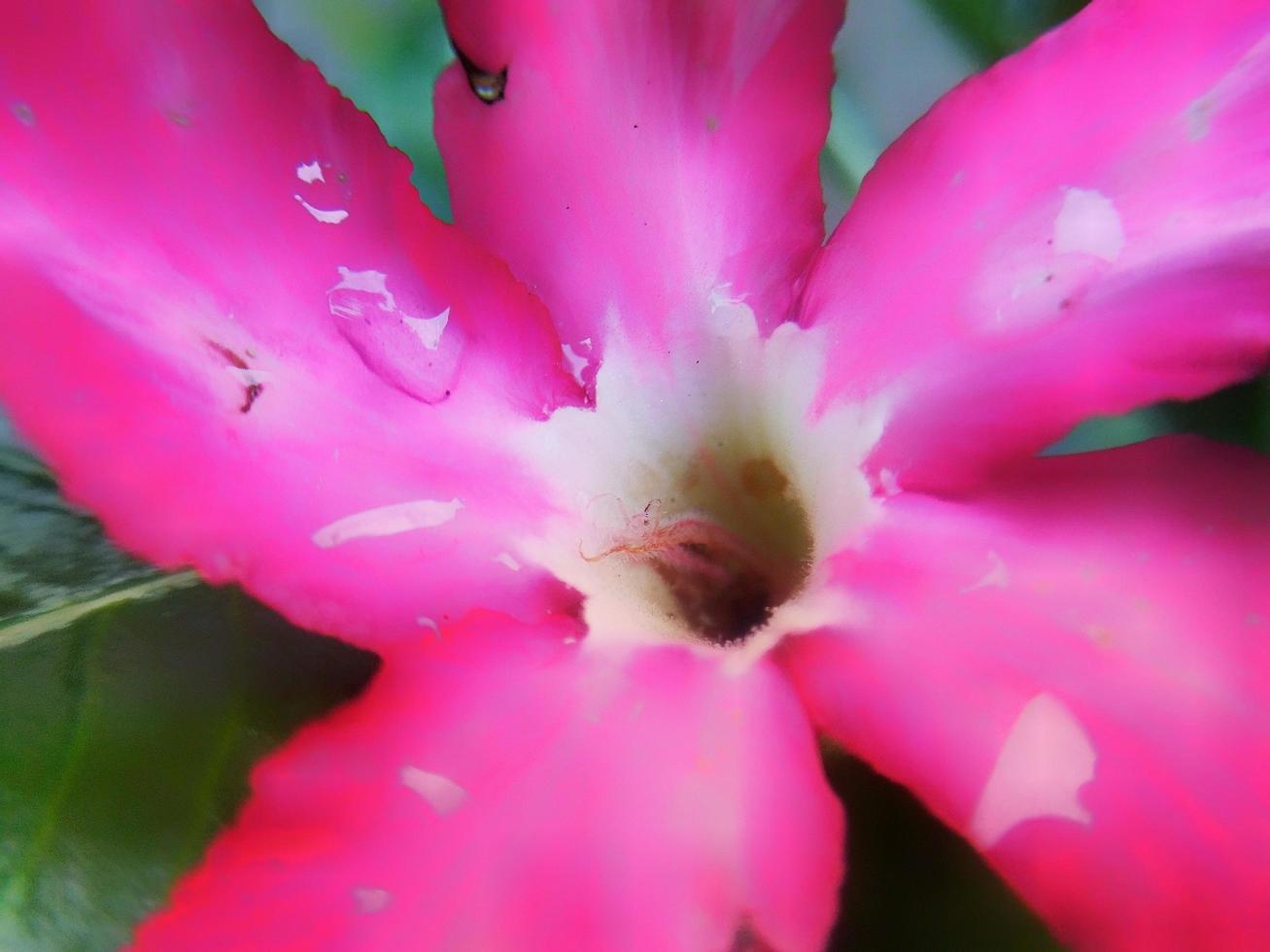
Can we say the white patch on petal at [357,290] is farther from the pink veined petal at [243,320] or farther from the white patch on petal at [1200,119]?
the white patch on petal at [1200,119]

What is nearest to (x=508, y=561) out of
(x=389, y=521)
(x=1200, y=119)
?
(x=389, y=521)

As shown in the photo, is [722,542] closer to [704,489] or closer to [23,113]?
[704,489]

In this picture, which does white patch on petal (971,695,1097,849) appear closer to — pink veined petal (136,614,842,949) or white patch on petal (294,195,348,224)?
pink veined petal (136,614,842,949)

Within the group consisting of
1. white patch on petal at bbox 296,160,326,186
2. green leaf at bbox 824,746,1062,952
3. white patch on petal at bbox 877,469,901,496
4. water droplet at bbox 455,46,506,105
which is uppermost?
water droplet at bbox 455,46,506,105

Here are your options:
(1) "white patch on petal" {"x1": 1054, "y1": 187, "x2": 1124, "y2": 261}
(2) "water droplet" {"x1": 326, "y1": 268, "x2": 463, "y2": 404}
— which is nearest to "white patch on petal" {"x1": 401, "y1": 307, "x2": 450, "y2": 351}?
(2) "water droplet" {"x1": 326, "y1": 268, "x2": 463, "y2": 404}

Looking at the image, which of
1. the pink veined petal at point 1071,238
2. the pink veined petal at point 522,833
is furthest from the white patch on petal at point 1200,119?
the pink veined petal at point 522,833

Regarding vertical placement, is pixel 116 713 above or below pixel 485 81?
below
